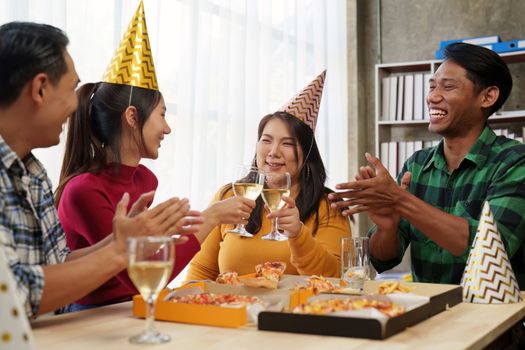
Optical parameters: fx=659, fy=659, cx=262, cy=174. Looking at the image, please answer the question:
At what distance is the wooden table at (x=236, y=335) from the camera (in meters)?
1.07

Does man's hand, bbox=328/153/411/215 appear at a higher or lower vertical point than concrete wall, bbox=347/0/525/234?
lower

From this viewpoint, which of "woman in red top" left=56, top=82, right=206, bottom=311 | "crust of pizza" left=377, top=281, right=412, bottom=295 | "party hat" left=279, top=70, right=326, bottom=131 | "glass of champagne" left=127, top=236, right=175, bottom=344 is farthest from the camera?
"party hat" left=279, top=70, right=326, bottom=131

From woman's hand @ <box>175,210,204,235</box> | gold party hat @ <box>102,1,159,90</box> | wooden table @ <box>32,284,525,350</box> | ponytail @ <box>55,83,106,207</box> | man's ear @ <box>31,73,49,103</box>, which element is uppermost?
gold party hat @ <box>102,1,159,90</box>

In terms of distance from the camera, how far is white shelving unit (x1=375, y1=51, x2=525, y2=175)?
4.74 m

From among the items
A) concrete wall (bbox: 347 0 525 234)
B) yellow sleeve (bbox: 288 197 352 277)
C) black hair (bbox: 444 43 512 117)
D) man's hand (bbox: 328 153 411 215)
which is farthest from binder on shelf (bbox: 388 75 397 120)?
man's hand (bbox: 328 153 411 215)

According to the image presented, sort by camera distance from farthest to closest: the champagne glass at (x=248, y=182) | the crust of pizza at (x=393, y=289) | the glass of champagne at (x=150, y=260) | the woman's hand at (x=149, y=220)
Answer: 1. the champagne glass at (x=248, y=182)
2. the crust of pizza at (x=393, y=289)
3. the woman's hand at (x=149, y=220)
4. the glass of champagne at (x=150, y=260)

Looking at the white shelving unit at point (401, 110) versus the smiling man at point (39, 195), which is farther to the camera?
the white shelving unit at point (401, 110)

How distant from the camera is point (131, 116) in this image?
1946 mm

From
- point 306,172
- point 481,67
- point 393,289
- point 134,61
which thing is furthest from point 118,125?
point 481,67

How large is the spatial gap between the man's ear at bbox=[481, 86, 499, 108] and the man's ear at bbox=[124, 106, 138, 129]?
1.24m

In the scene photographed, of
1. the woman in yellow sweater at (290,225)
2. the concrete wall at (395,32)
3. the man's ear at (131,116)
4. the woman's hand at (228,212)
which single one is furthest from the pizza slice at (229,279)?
the concrete wall at (395,32)

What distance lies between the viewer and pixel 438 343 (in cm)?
110

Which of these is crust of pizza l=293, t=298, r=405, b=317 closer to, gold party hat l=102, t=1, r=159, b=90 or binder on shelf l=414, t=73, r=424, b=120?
gold party hat l=102, t=1, r=159, b=90

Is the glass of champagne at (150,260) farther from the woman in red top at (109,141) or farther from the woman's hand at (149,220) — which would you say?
the woman in red top at (109,141)
